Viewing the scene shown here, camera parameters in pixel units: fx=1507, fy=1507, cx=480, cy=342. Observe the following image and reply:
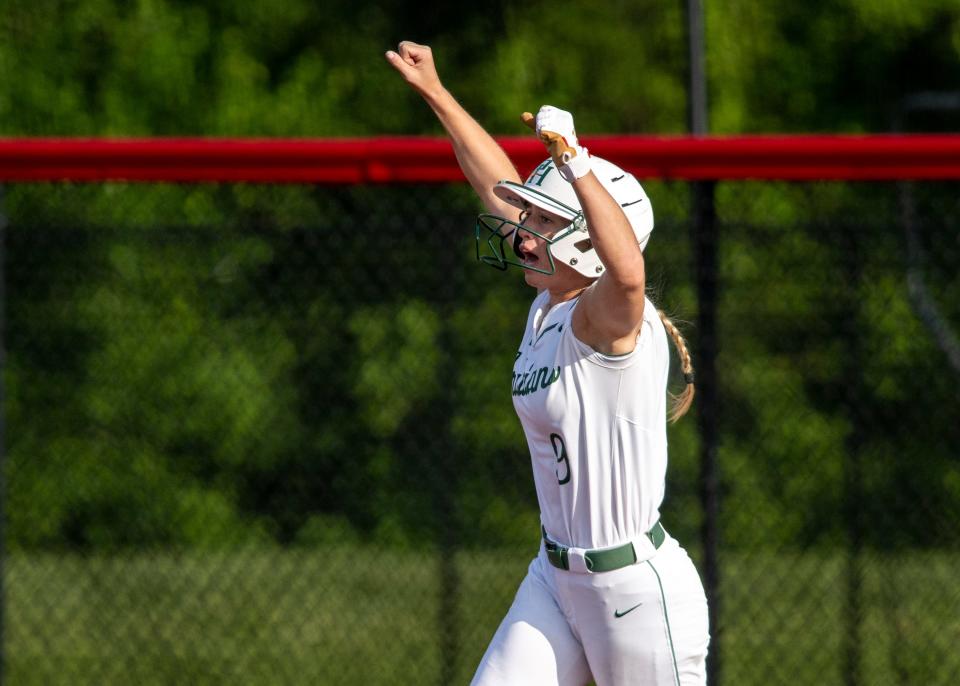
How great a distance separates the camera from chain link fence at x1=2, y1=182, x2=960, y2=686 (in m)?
5.49

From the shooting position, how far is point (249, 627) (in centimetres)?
570

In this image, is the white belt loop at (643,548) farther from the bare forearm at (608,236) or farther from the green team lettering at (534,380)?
the bare forearm at (608,236)

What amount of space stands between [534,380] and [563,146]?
0.63 metres

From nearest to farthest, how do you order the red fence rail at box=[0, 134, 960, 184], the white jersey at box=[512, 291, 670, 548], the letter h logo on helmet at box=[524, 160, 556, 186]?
the white jersey at box=[512, 291, 670, 548] → the letter h logo on helmet at box=[524, 160, 556, 186] → the red fence rail at box=[0, 134, 960, 184]

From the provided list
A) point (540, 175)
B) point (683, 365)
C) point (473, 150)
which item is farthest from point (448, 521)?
point (540, 175)

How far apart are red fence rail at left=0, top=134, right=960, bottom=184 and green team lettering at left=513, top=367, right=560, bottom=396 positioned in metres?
1.44

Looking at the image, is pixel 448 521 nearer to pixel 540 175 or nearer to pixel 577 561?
pixel 577 561

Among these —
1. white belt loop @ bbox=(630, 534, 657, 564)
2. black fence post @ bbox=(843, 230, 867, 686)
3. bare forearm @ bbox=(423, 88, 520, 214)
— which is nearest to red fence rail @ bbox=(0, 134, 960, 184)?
black fence post @ bbox=(843, 230, 867, 686)

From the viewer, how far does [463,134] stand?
13.8ft

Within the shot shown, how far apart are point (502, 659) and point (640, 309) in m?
0.94

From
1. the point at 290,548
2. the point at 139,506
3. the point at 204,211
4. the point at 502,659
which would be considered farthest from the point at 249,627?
the point at 204,211

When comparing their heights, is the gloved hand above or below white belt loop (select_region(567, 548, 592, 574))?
above

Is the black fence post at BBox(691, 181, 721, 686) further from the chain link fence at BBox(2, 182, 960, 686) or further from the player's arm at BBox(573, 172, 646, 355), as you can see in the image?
the player's arm at BBox(573, 172, 646, 355)

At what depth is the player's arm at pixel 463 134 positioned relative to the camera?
13.5ft
